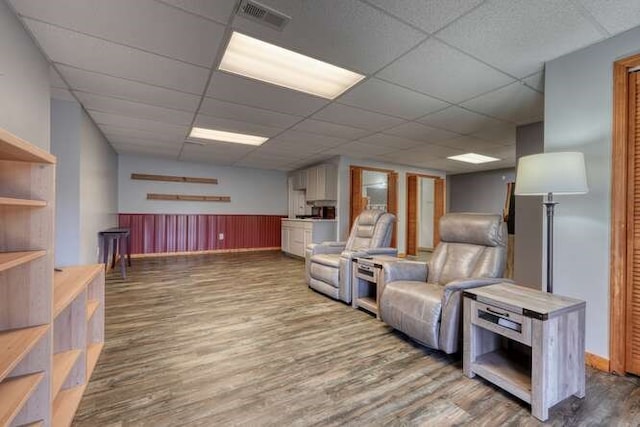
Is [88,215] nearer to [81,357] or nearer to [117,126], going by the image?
[117,126]

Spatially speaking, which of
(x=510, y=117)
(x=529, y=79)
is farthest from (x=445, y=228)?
(x=510, y=117)

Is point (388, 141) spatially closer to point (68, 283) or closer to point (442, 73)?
point (442, 73)

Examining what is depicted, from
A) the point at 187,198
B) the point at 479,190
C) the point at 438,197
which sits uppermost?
the point at 479,190

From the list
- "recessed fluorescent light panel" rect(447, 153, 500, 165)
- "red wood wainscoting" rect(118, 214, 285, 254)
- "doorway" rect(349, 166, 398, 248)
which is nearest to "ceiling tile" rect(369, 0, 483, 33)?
"doorway" rect(349, 166, 398, 248)

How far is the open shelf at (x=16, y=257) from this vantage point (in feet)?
2.87

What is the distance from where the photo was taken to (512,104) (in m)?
2.96

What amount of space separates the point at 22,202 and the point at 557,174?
101 inches

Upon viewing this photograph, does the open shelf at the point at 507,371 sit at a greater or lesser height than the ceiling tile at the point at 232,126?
lesser

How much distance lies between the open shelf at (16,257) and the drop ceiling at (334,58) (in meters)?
1.42

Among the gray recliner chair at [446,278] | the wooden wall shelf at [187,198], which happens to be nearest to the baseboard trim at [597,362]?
the gray recliner chair at [446,278]

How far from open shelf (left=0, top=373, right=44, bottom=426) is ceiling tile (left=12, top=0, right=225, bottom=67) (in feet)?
6.15

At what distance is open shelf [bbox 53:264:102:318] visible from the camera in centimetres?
129

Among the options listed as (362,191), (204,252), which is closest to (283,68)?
(362,191)

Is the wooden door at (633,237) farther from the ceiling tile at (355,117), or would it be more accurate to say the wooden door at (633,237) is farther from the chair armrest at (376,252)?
the ceiling tile at (355,117)
